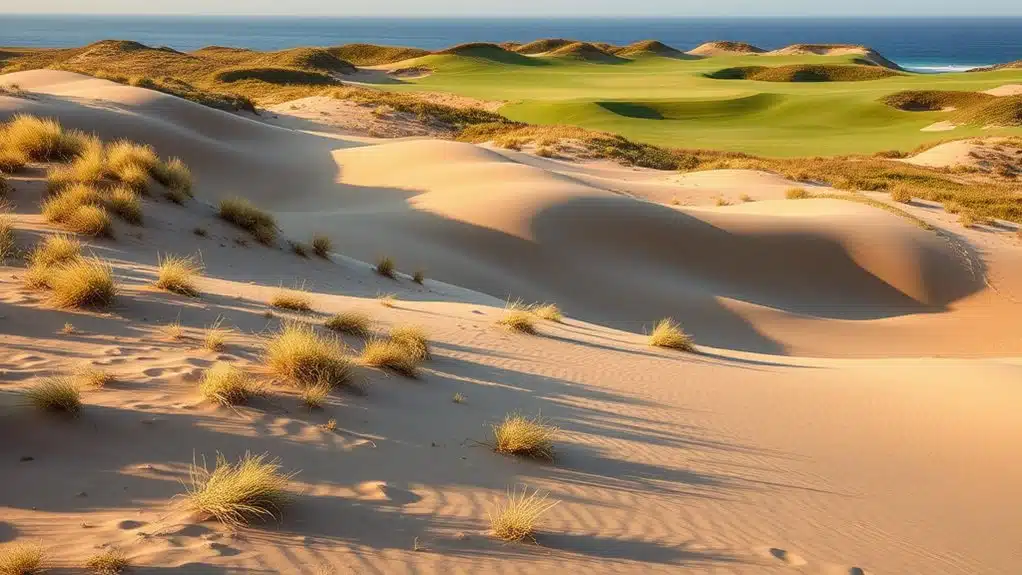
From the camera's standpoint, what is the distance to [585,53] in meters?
83.3

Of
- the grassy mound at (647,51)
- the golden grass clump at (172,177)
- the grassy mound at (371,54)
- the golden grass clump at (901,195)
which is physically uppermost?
the grassy mound at (647,51)

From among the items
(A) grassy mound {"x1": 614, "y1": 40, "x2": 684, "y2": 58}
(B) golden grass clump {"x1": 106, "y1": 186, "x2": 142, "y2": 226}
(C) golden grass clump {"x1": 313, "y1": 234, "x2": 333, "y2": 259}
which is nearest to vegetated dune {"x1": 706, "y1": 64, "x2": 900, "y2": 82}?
(A) grassy mound {"x1": 614, "y1": 40, "x2": 684, "y2": 58}

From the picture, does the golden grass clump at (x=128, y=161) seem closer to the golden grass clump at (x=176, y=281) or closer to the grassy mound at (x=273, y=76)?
the golden grass clump at (x=176, y=281)

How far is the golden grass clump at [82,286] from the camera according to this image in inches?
253

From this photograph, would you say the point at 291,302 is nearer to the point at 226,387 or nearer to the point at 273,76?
the point at 226,387

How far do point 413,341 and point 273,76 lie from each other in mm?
43273

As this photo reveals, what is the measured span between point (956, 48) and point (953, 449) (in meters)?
184

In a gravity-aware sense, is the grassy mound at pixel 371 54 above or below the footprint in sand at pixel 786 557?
above

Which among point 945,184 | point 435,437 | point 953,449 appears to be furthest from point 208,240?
point 945,184

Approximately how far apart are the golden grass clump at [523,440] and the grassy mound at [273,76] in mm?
43661

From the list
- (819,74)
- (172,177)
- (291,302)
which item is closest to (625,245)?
(172,177)

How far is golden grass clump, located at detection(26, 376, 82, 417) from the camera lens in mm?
4520

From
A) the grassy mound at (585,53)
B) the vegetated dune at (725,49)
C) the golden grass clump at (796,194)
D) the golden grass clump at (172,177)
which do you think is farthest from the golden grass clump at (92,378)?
the vegetated dune at (725,49)

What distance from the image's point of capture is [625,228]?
16953 millimetres
